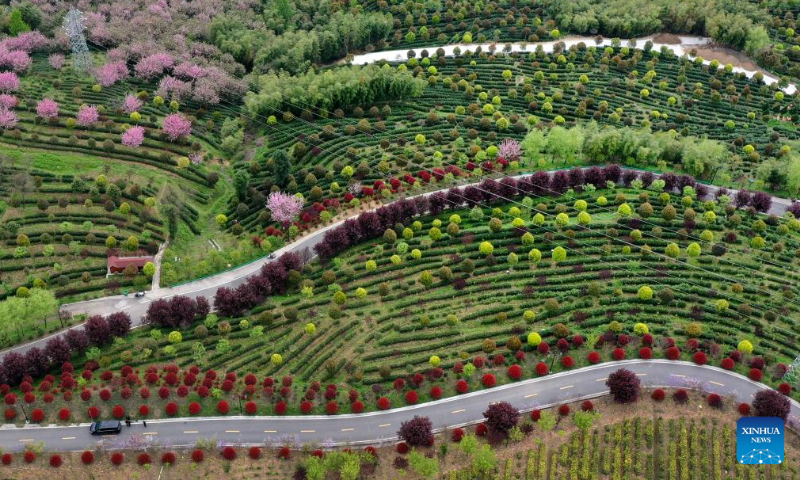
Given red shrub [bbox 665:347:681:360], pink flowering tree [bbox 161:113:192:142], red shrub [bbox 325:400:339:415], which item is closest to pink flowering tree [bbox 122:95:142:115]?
pink flowering tree [bbox 161:113:192:142]

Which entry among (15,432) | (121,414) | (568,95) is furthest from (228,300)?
(568,95)

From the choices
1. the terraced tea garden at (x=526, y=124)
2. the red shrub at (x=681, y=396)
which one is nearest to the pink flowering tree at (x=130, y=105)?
the terraced tea garden at (x=526, y=124)

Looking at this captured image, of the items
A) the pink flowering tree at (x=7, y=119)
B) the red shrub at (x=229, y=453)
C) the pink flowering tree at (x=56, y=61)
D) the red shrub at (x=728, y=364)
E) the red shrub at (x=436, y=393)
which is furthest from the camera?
the pink flowering tree at (x=56, y=61)

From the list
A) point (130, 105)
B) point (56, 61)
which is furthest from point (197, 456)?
point (56, 61)

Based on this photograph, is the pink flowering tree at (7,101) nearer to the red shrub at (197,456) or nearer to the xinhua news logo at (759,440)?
the red shrub at (197,456)

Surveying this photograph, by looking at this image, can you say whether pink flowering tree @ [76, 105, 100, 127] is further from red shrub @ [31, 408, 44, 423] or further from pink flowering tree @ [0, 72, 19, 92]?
red shrub @ [31, 408, 44, 423]
